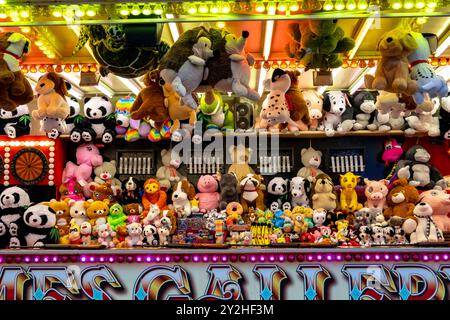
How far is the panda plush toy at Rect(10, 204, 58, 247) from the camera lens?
5324mm

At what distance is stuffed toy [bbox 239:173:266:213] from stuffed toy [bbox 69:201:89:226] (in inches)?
74.1

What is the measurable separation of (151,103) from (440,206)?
389 centimetres

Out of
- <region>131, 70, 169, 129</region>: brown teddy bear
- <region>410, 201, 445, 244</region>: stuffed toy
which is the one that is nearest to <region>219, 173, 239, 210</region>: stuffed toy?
<region>410, 201, 445, 244</region>: stuffed toy

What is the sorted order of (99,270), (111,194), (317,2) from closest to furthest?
(317,2) → (99,270) → (111,194)

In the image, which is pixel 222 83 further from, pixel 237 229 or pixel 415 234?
pixel 415 234

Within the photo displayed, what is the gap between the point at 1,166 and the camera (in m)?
6.79

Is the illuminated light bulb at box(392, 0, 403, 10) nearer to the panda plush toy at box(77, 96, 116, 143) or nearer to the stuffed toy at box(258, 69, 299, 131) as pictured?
the stuffed toy at box(258, 69, 299, 131)

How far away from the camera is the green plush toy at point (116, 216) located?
241 inches

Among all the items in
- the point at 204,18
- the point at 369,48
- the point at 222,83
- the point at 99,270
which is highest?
the point at 369,48

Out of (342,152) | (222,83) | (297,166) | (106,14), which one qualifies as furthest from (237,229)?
(106,14)

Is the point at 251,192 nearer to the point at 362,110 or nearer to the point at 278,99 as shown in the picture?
the point at 362,110

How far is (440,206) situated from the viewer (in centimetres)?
605

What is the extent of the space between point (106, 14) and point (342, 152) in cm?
435

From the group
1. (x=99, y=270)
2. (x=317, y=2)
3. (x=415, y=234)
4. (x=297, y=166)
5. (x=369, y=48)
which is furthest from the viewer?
(x=297, y=166)
